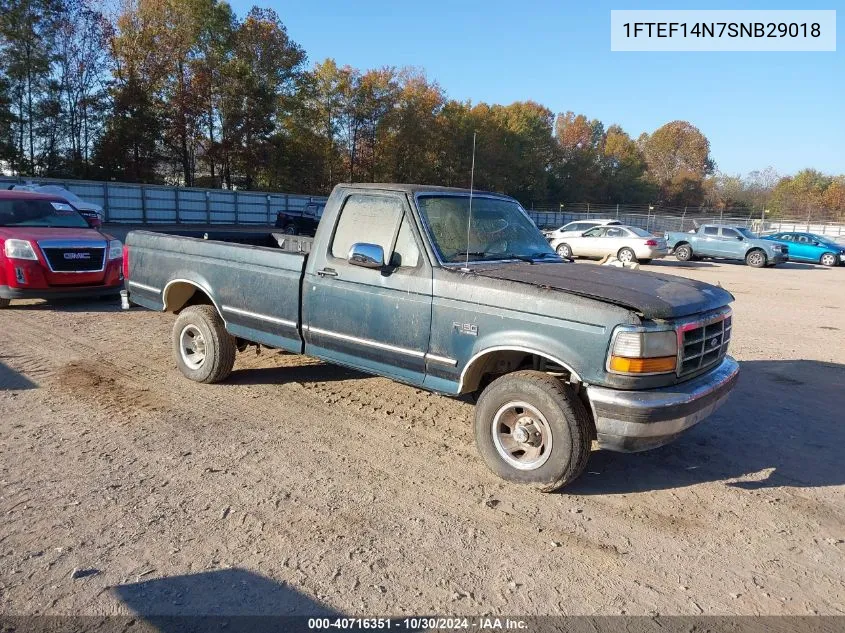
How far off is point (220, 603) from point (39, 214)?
9116 millimetres

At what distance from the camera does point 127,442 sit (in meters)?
4.49

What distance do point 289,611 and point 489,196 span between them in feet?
12.2

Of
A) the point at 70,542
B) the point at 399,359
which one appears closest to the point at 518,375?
the point at 399,359

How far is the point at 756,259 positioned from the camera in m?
24.3

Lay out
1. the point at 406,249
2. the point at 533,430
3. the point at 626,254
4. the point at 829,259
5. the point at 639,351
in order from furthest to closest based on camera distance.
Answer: the point at 829,259
the point at 626,254
the point at 406,249
the point at 533,430
the point at 639,351

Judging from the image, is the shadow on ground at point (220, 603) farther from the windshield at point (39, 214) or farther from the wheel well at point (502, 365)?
the windshield at point (39, 214)

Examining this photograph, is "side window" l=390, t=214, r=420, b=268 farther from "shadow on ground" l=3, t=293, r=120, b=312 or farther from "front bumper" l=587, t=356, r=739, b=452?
"shadow on ground" l=3, t=293, r=120, b=312

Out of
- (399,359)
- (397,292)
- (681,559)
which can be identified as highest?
(397,292)

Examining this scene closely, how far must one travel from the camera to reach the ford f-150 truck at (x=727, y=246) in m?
24.0

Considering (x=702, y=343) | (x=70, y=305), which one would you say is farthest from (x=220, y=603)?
(x=70, y=305)

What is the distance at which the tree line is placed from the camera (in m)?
36.2

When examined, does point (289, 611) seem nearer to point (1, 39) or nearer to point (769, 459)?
point (769, 459)

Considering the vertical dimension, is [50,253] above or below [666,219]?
below

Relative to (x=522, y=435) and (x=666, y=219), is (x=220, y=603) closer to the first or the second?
(x=522, y=435)
